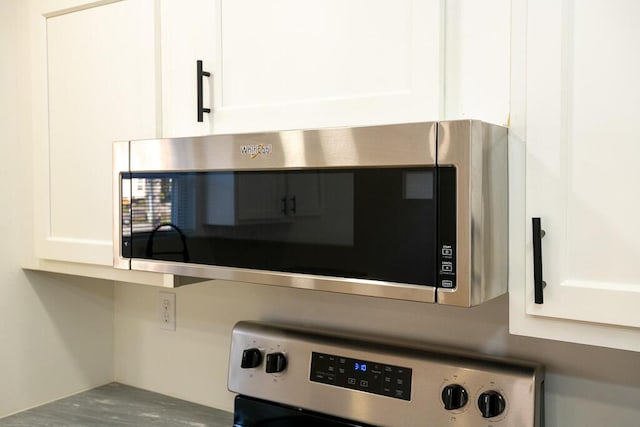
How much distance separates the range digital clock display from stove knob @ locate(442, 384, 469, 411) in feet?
0.29

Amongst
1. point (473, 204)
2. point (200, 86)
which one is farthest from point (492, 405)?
point (200, 86)

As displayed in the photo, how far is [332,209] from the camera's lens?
979 millimetres

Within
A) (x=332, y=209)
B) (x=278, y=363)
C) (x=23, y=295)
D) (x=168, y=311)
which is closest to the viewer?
(x=332, y=209)

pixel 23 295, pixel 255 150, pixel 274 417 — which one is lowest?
pixel 274 417

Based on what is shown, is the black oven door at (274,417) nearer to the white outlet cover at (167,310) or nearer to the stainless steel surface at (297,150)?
the white outlet cover at (167,310)

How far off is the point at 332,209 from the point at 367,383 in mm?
486

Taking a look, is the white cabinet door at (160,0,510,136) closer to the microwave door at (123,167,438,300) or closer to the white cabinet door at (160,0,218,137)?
the white cabinet door at (160,0,218,137)

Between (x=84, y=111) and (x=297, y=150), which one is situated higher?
(x=84, y=111)

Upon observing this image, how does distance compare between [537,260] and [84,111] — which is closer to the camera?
[537,260]

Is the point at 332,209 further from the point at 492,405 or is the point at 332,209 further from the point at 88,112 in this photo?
the point at 88,112

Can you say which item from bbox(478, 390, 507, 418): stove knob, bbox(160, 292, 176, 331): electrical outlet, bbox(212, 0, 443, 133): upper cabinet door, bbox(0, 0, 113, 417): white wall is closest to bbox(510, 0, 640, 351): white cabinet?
bbox(212, 0, 443, 133): upper cabinet door

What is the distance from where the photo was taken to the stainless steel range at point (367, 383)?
114 cm

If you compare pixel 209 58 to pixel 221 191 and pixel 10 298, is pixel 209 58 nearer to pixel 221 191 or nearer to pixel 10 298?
pixel 221 191

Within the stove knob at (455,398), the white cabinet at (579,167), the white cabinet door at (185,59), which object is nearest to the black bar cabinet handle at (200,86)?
the white cabinet door at (185,59)
